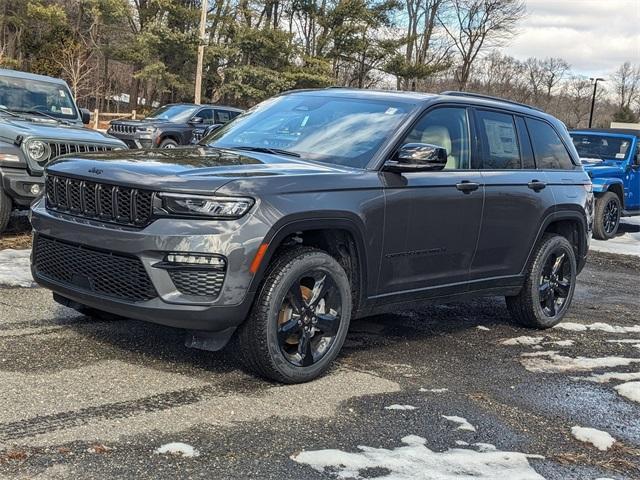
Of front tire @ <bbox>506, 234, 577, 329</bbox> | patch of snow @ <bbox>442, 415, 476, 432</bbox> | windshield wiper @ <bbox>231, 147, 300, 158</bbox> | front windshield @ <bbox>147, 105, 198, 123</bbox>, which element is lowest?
patch of snow @ <bbox>442, 415, 476, 432</bbox>

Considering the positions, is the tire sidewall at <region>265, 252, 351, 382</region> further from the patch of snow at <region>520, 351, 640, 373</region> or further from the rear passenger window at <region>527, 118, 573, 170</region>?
the rear passenger window at <region>527, 118, 573, 170</region>

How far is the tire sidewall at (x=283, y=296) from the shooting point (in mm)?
4340

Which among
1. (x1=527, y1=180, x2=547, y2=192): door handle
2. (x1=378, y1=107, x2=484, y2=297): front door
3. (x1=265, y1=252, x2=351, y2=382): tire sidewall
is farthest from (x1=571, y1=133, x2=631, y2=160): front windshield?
(x1=265, y1=252, x2=351, y2=382): tire sidewall

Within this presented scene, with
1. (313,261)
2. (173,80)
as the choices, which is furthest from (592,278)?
(173,80)

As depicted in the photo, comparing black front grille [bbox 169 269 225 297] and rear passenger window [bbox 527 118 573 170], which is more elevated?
rear passenger window [bbox 527 118 573 170]

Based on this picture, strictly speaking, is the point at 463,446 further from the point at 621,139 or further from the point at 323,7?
the point at 323,7

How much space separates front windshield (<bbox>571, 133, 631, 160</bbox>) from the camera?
1491 cm

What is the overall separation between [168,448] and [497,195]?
3325mm

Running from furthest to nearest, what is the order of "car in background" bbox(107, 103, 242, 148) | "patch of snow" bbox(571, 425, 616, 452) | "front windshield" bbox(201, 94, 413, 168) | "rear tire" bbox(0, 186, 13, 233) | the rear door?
"car in background" bbox(107, 103, 242, 148), "rear tire" bbox(0, 186, 13, 233), the rear door, "front windshield" bbox(201, 94, 413, 168), "patch of snow" bbox(571, 425, 616, 452)

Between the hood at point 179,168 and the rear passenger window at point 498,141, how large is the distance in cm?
156

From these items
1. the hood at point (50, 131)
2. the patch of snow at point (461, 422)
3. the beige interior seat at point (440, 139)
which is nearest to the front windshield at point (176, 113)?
the hood at point (50, 131)

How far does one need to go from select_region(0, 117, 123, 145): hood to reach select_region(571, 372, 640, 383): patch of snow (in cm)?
587

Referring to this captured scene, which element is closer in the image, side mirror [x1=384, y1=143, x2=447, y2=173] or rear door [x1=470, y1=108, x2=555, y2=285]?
side mirror [x1=384, y1=143, x2=447, y2=173]

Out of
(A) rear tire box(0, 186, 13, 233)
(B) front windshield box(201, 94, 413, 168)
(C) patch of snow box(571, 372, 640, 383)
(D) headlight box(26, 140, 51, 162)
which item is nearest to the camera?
(B) front windshield box(201, 94, 413, 168)
